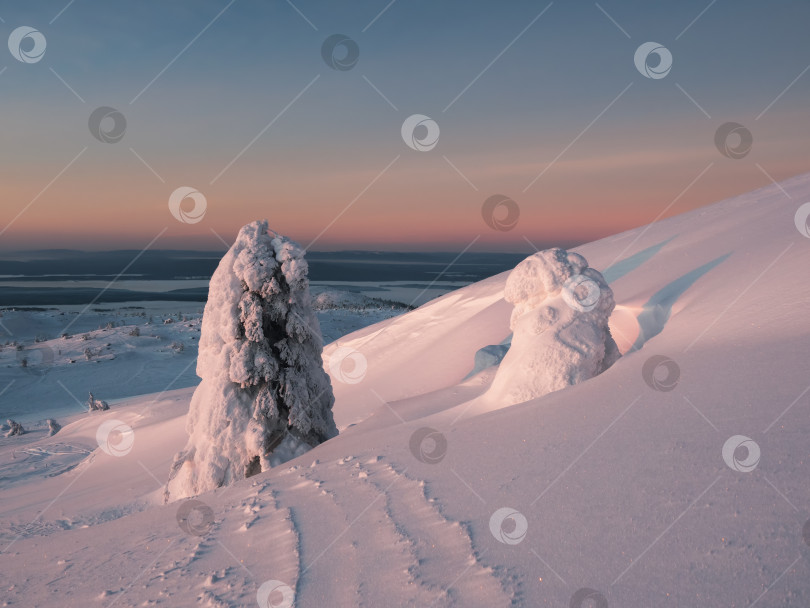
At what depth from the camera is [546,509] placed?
396 cm

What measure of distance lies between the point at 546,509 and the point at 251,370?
595 cm

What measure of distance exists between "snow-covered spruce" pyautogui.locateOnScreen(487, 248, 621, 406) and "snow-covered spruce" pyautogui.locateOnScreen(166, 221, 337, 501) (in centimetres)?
342

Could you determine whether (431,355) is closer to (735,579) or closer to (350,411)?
(350,411)

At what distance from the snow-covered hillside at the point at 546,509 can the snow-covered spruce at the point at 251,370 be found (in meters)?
1.67

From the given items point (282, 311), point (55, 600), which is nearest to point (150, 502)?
point (282, 311)

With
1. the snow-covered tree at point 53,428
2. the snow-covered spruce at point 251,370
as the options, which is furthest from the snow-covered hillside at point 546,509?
the snow-covered tree at point 53,428

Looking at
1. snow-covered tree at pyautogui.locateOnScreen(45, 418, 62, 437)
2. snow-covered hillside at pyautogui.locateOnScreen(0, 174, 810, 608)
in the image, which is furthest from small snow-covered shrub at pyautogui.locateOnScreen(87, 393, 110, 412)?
snow-covered hillside at pyautogui.locateOnScreen(0, 174, 810, 608)

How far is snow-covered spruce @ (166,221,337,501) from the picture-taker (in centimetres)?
→ 870

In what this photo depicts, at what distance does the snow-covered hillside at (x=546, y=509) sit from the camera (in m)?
3.26

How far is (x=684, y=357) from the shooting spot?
593 cm

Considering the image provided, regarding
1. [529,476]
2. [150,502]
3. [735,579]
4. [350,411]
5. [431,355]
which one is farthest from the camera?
[431,355]

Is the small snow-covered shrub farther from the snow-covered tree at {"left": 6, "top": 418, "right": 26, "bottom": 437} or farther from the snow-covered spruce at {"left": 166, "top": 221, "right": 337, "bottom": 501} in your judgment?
the snow-covered spruce at {"left": 166, "top": 221, "right": 337, "bottom": 501}

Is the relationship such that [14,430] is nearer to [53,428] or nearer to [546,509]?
[53,428]

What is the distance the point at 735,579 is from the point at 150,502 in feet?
31.2
